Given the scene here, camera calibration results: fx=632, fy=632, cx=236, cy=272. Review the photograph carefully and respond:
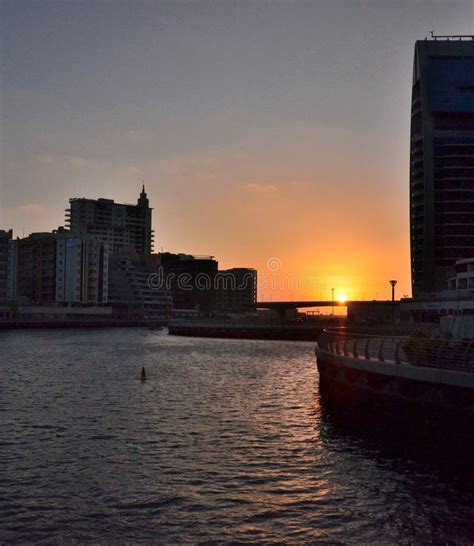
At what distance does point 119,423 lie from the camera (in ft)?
120

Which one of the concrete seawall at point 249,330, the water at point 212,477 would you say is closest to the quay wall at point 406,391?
the water at point 212,477

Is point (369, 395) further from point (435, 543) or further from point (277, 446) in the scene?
point (435, 543)

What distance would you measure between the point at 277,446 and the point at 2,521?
14.1m

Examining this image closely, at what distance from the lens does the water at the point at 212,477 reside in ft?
63.1

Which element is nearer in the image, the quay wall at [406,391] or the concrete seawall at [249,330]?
the quay wall at [406,391]

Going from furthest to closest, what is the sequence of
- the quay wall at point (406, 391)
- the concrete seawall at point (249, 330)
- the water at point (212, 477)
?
the concrete seawall at point (249, 330)
the quay wall at point (406, 391)
the water at point (212, 477)

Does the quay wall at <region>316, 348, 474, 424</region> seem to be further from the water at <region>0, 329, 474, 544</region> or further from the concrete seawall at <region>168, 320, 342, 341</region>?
the concrete seawall at <region>168, 320, 342, 341</region>

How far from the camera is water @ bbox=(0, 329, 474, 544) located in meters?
19.2

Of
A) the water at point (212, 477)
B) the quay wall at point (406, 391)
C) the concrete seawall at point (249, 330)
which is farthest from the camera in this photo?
the concrete seawall at point (249, 330)

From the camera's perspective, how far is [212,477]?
24922 mm

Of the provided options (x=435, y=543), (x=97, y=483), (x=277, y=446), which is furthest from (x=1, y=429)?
(x=435, y=543)

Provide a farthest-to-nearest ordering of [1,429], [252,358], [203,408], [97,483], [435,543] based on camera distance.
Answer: [252,358] < [203,408] < [1,429] < [97,483] < [435,543]

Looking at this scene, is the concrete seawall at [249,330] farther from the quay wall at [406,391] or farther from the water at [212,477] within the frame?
the quay wall at [406,391]

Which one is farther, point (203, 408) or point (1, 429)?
point (203, 408)
